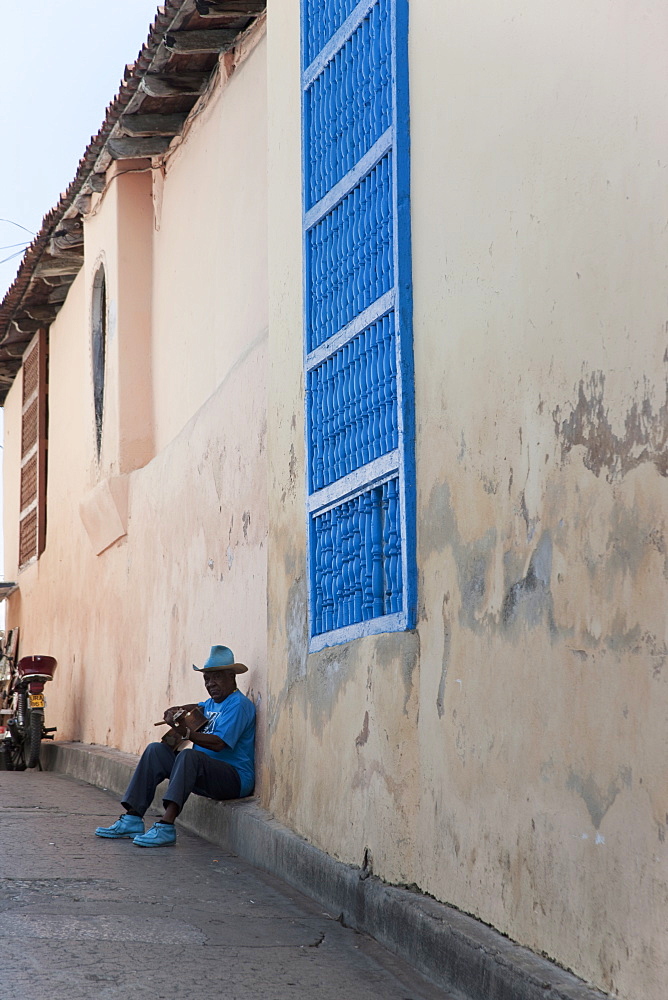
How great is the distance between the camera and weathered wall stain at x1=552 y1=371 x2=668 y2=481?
365cm

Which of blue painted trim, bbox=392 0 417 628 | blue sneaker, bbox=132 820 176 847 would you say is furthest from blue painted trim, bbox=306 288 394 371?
blue sneaker, bbox=132 820 176 847

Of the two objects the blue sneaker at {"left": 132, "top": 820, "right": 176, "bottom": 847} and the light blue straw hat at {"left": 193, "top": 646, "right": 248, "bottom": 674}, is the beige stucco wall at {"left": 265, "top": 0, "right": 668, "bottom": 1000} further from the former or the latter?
the light blue straw hat at {"left": 193, "top": 646, "right": 248, "bottom": 674}

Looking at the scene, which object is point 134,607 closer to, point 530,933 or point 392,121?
point 392,121

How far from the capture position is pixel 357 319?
6270mm

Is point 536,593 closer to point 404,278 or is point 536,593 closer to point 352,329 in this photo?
point 404,278

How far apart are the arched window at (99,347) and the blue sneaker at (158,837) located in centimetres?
633

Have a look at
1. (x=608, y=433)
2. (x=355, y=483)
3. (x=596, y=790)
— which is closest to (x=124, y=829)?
(x=355, y=483)

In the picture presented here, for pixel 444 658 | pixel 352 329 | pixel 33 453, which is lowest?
pixel 444 658

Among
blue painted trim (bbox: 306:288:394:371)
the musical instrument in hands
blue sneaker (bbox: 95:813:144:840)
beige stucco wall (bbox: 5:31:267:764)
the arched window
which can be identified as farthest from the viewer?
the arched window

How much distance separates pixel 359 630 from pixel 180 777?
6.45 feet

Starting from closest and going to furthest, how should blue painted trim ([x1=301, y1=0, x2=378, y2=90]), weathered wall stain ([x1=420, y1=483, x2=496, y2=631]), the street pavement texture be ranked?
the street pavement texture < weathered wall stain ([x1=420, y1=483, x2=496, y2=631]) < blue painted trim ([x1=301, y1=0, x2=378, y2=90])

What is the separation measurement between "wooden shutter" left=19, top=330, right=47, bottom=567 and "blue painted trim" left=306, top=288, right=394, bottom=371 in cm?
1098

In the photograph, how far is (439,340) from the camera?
536 centimetres

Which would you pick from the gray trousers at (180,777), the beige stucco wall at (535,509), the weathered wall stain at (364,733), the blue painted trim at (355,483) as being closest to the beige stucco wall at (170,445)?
the gray trousers at (180,777)
